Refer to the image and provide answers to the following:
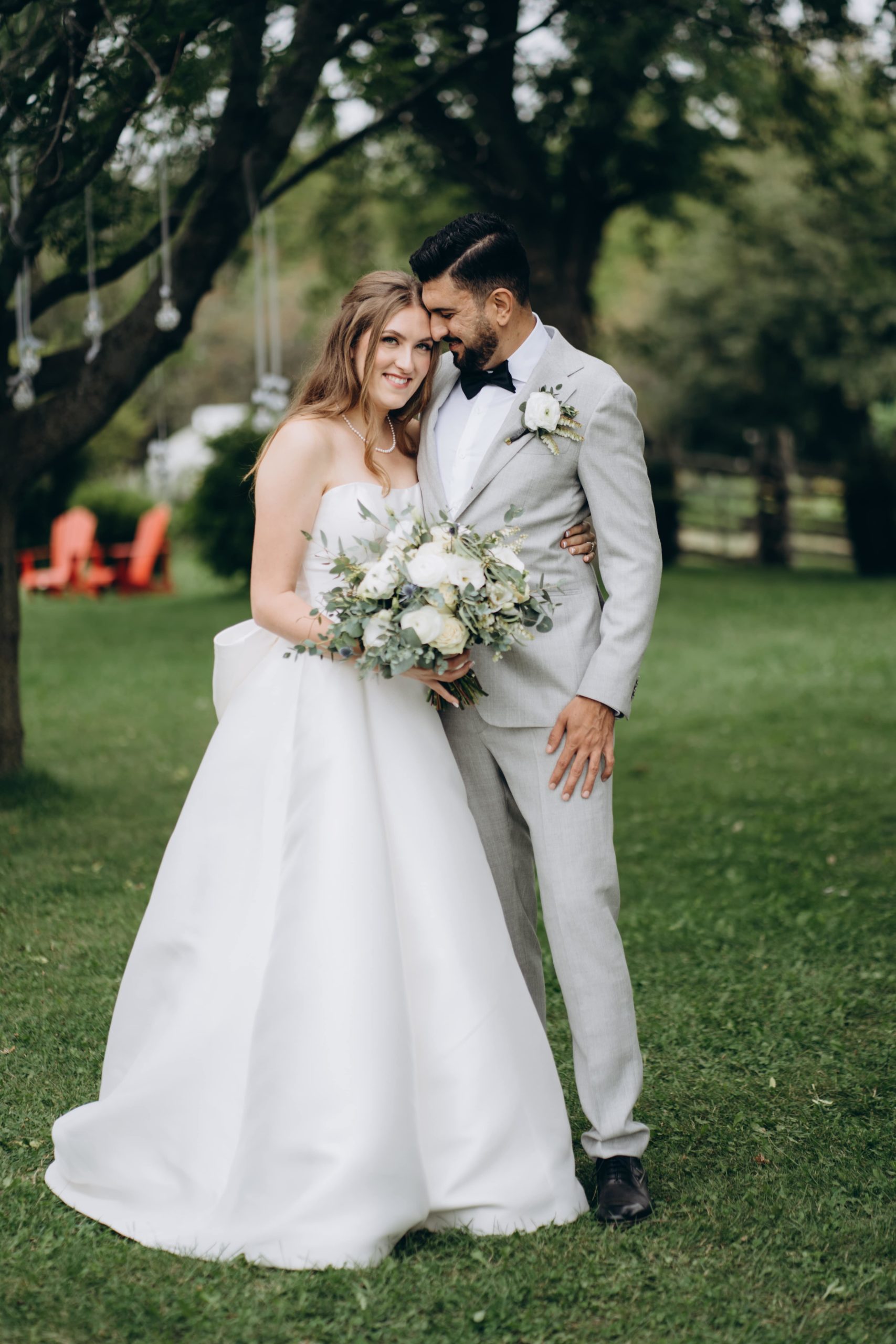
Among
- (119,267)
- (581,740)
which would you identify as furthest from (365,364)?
(119,267)

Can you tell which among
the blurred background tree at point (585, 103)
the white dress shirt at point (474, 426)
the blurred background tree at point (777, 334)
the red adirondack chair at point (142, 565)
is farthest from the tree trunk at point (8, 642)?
the blurred background tree at point (777, 334)

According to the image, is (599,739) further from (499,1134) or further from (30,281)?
(30,281)

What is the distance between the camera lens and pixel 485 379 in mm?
3316

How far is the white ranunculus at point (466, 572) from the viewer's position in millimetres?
2818

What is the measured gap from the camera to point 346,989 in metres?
2.97

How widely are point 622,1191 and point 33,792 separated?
5.00 meters

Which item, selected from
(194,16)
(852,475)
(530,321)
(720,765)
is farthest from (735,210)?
(530,321)

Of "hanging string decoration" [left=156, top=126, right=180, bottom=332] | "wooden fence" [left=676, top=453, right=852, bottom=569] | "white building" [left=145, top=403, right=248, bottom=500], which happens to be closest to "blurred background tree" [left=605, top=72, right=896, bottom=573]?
"wooden fence" [left=676, top=453, right=852, bottom=569]

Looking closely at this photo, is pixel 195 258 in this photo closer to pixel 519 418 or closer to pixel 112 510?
pixel 519 418

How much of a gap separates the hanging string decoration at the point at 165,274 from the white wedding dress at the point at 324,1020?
11.4 feet

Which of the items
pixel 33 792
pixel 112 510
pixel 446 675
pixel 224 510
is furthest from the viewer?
pixel 112 510

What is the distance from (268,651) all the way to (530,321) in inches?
43.0

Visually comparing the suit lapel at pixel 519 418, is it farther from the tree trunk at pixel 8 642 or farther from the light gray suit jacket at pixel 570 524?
the tree trunk at pixel 8 642

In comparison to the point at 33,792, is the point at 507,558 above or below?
above
